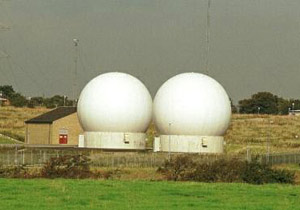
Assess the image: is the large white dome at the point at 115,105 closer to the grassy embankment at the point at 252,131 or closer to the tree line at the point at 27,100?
the grassy embankment at the point at 252,131

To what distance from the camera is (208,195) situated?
72.0 feet

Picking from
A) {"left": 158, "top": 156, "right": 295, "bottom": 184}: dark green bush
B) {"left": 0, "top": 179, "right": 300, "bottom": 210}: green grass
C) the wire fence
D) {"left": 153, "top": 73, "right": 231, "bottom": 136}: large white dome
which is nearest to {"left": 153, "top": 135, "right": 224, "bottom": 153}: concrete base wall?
{"left": 153, "top": 73, "right": 231, "bottom": 136}: large white dome

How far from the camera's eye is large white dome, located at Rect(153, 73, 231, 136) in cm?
5181

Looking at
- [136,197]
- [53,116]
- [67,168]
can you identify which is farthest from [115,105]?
[136,197]

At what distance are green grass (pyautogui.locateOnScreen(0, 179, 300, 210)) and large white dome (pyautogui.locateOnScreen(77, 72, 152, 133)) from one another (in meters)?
27.4

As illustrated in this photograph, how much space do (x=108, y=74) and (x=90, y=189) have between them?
112ft

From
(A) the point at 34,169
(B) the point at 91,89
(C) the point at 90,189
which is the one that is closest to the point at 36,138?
(B) the point at 91,89

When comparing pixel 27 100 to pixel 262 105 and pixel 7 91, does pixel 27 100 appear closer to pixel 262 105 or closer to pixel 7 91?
pixel 7 91

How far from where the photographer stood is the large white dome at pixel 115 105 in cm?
5347

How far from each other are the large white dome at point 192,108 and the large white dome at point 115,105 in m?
1.36

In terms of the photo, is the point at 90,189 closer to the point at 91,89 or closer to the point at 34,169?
the point at 34,169

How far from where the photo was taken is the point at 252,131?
85.2 m

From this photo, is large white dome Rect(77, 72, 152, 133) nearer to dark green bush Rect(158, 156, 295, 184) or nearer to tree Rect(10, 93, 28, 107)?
dark green bush Rect(158, 156, 295, 184)

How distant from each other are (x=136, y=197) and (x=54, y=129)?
44.3 m
